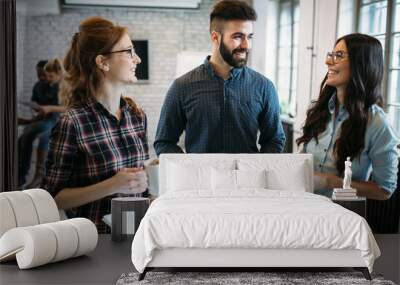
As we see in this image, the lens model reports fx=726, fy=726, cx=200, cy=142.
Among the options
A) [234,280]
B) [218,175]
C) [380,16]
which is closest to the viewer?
[234,280]

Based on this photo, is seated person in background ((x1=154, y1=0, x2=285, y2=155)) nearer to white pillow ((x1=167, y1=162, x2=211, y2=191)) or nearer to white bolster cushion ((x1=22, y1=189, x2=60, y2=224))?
white pillow ((x1=167, y1=162, x2=211, y2=191))

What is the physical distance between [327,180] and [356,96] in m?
0.78

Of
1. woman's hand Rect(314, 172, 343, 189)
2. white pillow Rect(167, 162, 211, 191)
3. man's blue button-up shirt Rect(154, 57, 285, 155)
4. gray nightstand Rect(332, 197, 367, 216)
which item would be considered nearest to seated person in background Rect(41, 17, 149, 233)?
man's blue button-up shirt Rect(154, 57, 285, 155)

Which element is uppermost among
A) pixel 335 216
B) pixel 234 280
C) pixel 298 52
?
pixel 298 52

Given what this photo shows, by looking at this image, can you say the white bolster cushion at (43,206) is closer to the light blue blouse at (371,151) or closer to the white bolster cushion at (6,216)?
the white bolster cushion at (6,216)

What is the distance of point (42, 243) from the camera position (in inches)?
197

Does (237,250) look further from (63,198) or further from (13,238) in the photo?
(63,198)

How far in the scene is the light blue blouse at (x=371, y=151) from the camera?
625cm

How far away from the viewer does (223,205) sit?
5059 mm

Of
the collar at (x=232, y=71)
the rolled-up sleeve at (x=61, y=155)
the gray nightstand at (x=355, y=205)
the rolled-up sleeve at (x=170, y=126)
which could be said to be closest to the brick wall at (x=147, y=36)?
the rolled-up sleeve at (x=170, y=126)

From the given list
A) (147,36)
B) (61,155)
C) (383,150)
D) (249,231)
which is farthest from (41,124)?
(383,150)

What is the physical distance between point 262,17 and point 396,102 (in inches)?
55.2

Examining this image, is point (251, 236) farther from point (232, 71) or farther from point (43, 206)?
point (232, 71)

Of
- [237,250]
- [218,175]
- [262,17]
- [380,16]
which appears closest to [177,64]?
[262,17]
